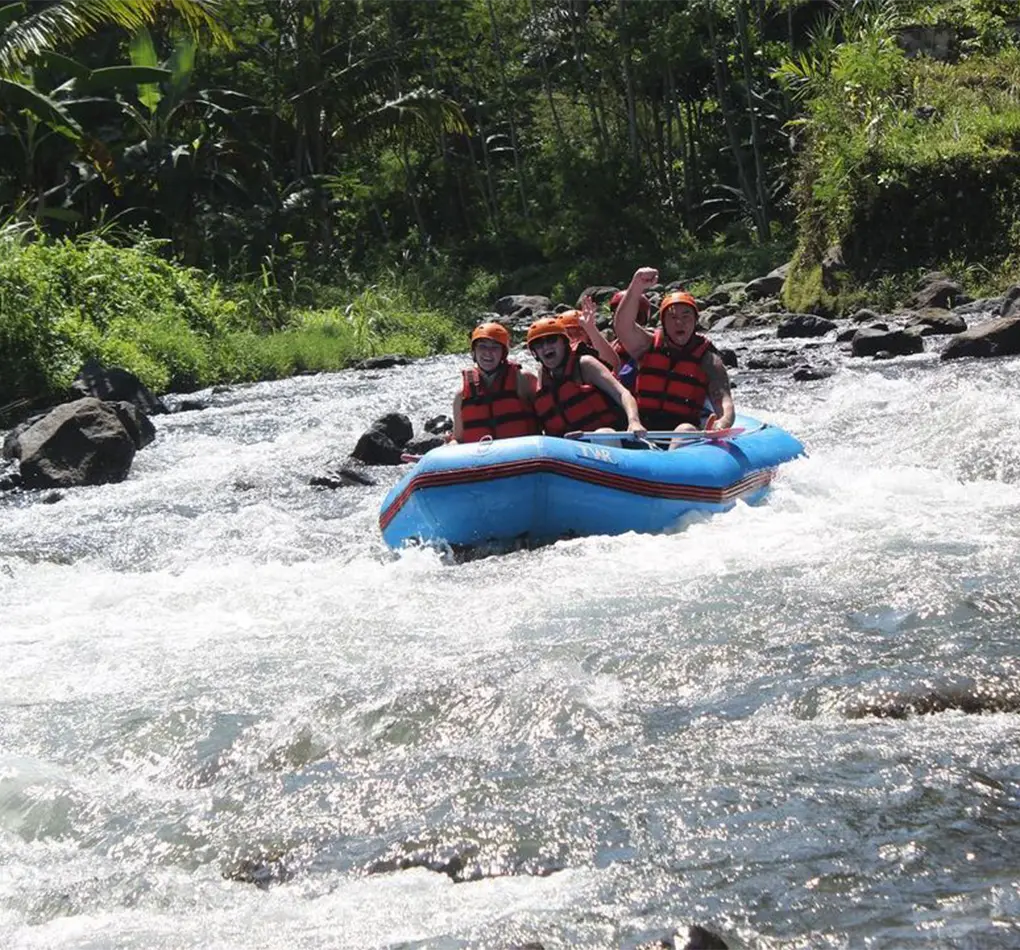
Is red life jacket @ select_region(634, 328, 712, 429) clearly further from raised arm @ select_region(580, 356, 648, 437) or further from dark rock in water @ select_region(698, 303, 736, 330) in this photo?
dark rock in water @ select_region(698, 303, 736, 330)

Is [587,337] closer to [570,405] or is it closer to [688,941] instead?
[570,405]

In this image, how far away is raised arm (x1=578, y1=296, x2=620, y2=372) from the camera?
8.30 meters

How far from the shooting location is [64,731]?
454 cm

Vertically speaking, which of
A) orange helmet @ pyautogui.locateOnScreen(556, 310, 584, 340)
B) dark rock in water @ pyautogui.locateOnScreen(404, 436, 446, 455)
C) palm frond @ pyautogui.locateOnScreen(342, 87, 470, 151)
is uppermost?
palm frond @ pyautogui.locateOnScreen(342, 87, 470, 151)

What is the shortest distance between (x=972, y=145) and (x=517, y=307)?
8648 millimetres

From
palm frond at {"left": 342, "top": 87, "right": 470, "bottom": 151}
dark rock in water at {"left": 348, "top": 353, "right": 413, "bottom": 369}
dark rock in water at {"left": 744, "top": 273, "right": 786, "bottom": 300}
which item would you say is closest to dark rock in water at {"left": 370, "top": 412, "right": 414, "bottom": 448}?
dark rock in water at {"left": 348, "top": 353, "right": 413, "bottom": 369}

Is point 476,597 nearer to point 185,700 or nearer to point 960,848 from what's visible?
point 185,700

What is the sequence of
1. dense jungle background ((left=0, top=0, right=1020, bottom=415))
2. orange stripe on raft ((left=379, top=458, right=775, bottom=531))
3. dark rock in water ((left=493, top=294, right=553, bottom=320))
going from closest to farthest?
1. orange stripe on raft ((left=379, top=458, right=775, bottom=531))
2. dense jungle background ((left=0, top=0, right=1020, bottom=415))
3. dark rock in water ((left=493, top=294, right=553, bottom=320))

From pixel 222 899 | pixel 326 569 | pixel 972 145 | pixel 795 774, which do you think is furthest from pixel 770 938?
pixel 972 145

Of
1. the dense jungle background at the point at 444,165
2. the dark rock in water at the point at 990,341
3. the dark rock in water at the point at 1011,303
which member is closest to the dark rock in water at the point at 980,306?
the dark rock in water at the point at 1011,303

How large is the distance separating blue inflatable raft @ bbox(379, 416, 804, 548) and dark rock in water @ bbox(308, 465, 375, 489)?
2393 millimetres

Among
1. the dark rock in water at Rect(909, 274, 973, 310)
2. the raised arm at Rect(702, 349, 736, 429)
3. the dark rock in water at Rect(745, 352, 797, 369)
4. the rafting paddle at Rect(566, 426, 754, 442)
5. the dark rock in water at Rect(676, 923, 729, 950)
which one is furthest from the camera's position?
the dark rock in water at Rect(909, 274, 973, 310)

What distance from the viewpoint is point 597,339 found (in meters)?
8.35

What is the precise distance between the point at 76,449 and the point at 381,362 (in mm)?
7286
